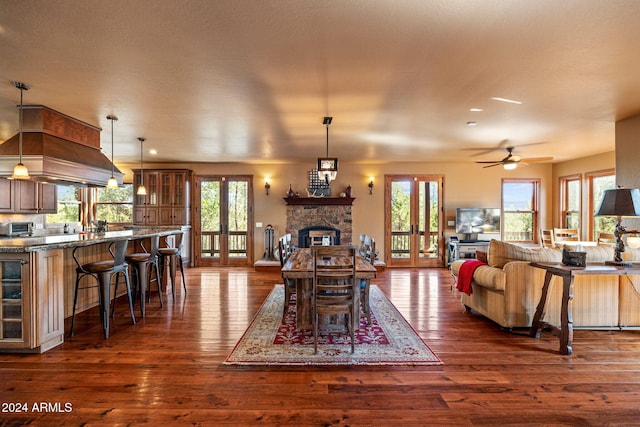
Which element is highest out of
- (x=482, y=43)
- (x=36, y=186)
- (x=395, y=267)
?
(x=482, y=43)

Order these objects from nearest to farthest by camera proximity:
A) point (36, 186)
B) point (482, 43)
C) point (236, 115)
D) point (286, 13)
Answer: point (286, 13), point (482, 43), point (236, 115), point (36, 186)

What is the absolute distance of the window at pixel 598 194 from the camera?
6566mm

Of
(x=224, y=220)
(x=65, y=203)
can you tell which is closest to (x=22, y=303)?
(x=224, y=220)

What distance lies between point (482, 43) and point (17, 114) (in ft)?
18.6

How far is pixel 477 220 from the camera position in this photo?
7875 mm

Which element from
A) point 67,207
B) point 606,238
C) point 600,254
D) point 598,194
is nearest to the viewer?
point 600,254

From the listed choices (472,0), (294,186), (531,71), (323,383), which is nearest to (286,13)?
(472,0)

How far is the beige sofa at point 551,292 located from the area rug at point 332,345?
1.13 metres

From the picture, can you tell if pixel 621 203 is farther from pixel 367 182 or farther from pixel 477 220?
pixel 367 182

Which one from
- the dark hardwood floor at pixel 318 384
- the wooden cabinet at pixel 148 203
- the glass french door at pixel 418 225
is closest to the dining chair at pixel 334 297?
the dark hardwood floor at pixel 318 384

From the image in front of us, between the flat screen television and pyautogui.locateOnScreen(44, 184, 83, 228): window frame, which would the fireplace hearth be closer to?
the flat screen television

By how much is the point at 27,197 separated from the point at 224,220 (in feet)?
13.0

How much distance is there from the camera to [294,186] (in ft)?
27.0

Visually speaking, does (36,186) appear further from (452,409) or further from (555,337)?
(555,337)
